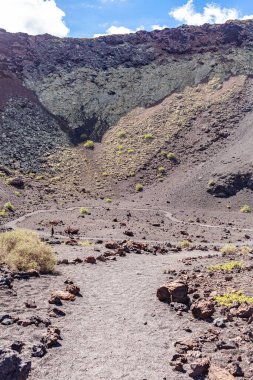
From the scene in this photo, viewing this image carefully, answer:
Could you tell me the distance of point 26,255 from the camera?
1527 cm

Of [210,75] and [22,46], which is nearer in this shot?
[210,75]

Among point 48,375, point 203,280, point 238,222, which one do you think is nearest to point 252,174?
point 238,222

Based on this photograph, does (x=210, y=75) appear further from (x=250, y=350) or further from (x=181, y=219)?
(x=250, y=350)

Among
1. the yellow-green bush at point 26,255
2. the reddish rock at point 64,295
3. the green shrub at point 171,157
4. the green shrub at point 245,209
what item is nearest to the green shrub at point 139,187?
the green shrub at point 171,157

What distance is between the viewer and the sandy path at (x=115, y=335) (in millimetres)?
7652

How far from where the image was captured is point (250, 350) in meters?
8.20

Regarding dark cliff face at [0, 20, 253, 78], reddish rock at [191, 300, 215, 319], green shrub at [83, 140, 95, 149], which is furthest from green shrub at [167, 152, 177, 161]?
reddish rock at [191, 300, 215, 319]

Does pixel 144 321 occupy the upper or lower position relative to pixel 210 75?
lower

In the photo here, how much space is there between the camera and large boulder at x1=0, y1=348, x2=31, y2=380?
5883 millimetres

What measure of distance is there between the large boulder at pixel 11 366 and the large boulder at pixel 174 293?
6.05 meters

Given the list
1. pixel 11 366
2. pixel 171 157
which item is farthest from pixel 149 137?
pixel 11 366

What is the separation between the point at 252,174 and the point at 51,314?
38472 millimetres

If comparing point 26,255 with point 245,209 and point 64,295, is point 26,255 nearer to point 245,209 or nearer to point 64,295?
point 64,295

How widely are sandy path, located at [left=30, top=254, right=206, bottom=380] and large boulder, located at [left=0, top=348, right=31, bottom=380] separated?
117 centimetres
